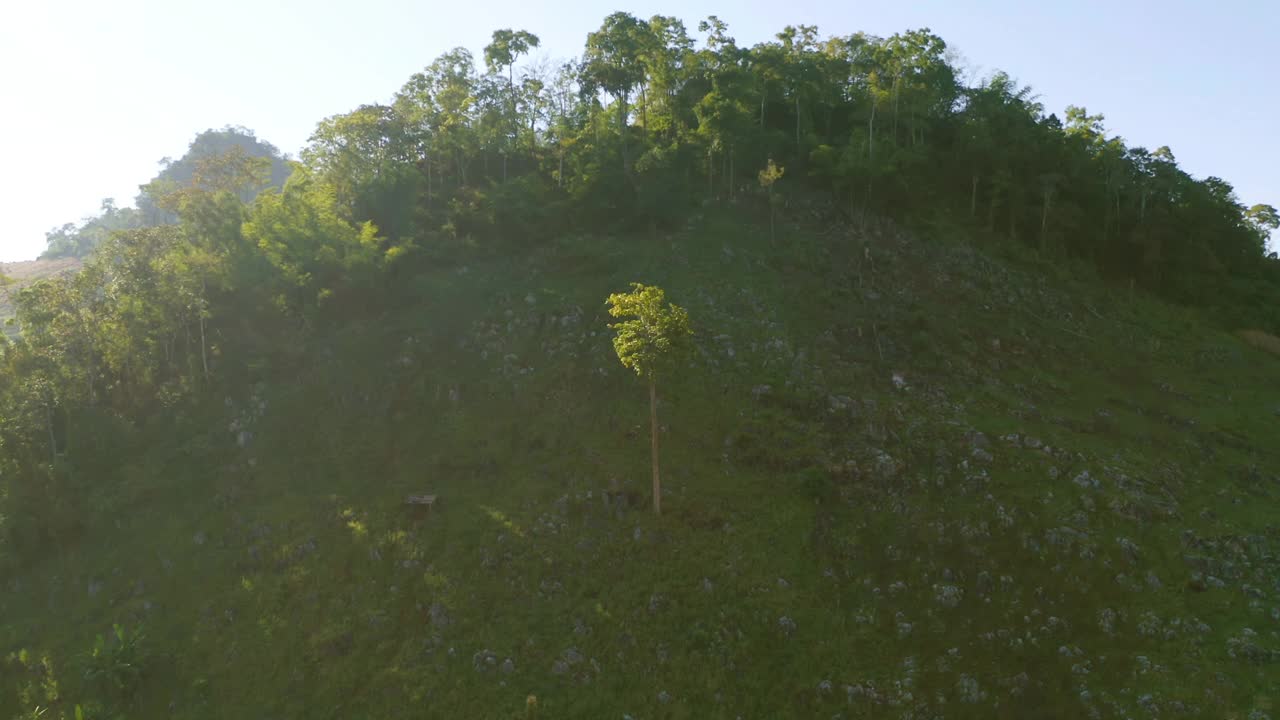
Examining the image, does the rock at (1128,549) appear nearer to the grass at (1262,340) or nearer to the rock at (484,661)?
the rock at (484,661)

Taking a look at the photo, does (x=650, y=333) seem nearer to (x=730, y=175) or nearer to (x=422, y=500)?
(x=422, y=500)

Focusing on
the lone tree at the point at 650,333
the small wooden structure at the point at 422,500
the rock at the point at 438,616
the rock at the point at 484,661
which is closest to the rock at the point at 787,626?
the rock at the point at 484,661

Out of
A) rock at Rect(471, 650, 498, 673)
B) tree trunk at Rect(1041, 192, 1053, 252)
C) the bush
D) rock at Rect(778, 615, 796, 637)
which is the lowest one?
the bush

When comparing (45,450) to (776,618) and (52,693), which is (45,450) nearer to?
(52,693)

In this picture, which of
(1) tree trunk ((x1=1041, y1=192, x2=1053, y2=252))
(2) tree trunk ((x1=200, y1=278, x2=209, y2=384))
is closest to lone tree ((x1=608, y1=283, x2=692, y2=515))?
(2) tree trunk ((x1=200, y1=278, x2=209, y2=384))

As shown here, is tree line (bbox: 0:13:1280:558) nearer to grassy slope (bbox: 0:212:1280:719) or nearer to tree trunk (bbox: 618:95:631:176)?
tree trunk (bbox: 618:95:631:176)

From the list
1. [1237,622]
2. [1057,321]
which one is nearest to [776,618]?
[1237,622]

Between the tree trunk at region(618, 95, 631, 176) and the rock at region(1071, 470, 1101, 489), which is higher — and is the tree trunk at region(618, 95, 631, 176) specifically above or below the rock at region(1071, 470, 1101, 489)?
above
